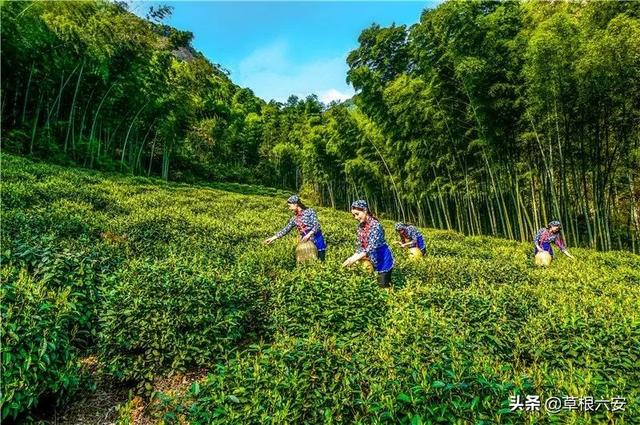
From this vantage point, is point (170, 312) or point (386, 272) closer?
point (170, 312)

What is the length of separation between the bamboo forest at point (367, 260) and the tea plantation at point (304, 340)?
0.08 ft

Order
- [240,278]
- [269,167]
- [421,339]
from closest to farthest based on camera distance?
[421,339]
[240,278]
[269,167]

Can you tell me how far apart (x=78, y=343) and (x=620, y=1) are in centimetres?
1456

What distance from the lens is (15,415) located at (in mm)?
2955

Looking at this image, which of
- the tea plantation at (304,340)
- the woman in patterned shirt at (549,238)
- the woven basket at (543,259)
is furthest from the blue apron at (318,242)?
the woman in patterned shirt at (549,238)

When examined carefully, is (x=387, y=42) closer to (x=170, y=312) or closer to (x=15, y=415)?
(x=170, y=312)

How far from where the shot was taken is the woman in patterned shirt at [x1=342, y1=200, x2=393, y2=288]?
541 centimetres

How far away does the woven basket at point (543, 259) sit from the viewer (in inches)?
341

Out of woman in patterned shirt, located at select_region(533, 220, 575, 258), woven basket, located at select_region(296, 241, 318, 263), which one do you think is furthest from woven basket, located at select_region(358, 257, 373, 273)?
woman in patterned shirt, located at select_region(533, 220, 575, 258)

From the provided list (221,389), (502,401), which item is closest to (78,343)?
(221,389)

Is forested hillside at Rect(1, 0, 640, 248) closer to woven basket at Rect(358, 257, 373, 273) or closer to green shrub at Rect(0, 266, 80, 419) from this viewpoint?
woven basket at Rect(358, 257, 373, 273)

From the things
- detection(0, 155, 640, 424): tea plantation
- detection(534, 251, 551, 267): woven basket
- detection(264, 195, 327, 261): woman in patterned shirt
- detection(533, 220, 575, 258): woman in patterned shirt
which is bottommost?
detection(534, 251, 551, 267): woven basket

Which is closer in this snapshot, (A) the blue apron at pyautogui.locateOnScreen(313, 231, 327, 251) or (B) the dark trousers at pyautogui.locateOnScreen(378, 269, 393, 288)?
(B) the dark trousers at pyautogui.locateOnScreen(378, 269, 393, 288)

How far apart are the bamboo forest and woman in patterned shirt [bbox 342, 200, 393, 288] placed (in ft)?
0.12
